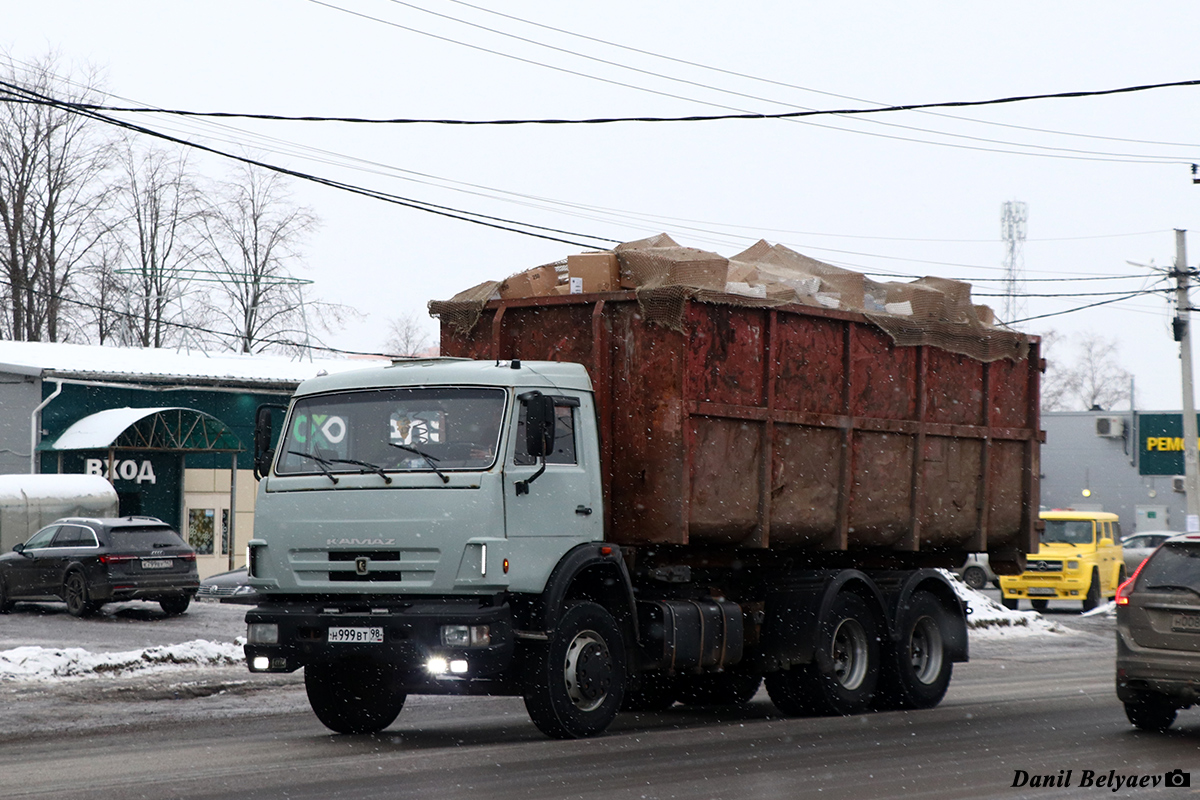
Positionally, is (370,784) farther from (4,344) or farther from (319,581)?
(4,344)

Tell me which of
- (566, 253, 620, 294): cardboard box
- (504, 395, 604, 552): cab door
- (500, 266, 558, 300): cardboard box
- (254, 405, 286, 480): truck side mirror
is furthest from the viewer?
(500, 266, 558, 300): cardboard box

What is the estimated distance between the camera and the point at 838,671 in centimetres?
1314

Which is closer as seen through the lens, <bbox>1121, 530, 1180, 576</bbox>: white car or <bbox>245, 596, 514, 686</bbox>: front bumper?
<bbox>245, 596, 514, 686</bbox>: front bumper

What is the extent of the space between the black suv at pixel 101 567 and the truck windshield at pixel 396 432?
1502cm

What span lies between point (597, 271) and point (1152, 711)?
5.51 m

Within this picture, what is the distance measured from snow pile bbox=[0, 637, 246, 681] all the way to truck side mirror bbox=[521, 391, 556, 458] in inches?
293

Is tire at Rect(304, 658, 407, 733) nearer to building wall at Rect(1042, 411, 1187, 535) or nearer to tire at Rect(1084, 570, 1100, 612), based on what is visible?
tire at Rect(1084, 570, 1100, 612)

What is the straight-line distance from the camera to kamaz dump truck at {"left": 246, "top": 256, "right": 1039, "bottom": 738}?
34.6ft

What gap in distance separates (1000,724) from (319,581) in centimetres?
571

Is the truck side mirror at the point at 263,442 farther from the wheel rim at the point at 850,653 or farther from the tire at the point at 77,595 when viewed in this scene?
the tire at the point at 77,595

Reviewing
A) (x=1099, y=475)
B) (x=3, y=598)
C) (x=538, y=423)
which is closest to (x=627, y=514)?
(x=538, y=423)

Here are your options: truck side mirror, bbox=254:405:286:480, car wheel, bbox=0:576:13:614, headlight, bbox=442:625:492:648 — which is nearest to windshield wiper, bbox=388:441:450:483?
headlight, bbox=442:625:492:648

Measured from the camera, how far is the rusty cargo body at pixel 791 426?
1167 centimetres

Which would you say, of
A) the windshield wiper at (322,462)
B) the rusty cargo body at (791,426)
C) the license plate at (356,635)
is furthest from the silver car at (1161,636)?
the windshield wiper at (322,462)
